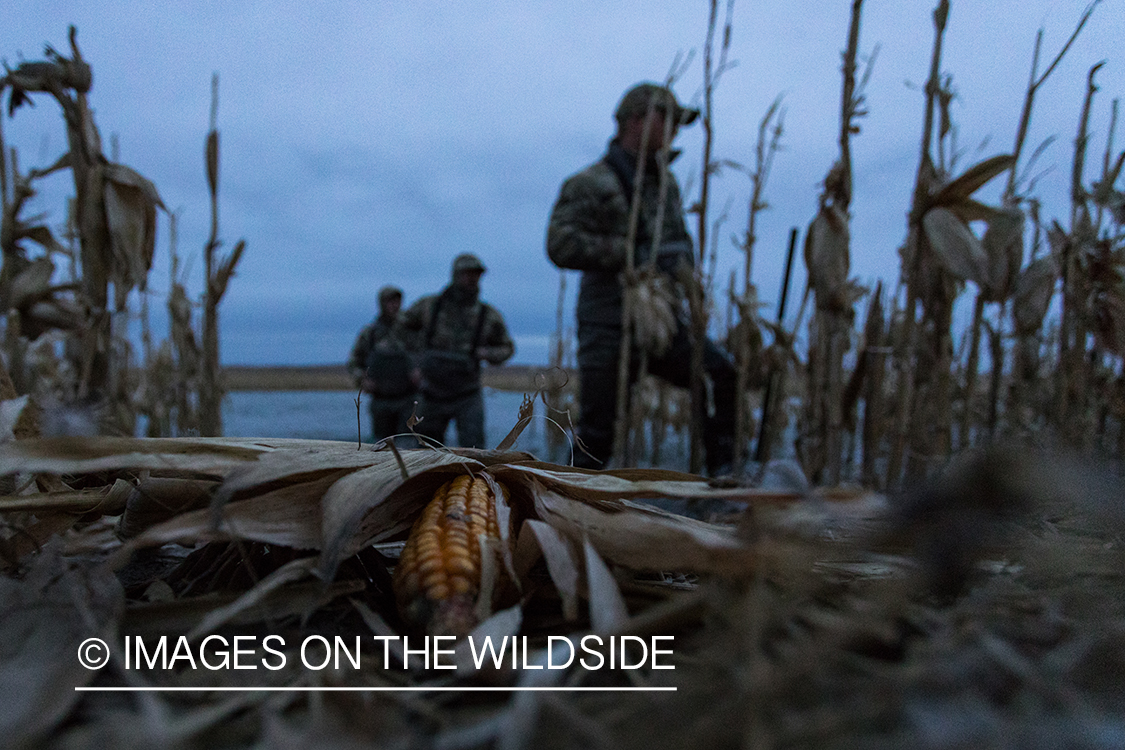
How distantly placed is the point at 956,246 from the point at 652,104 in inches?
63.9

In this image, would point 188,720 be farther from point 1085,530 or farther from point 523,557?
point 1085,530

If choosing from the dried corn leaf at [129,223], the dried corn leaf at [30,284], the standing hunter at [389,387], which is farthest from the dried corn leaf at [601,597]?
the standing hunter at [389,387]

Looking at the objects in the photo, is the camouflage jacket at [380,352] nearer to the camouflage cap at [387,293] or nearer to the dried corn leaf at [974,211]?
the camouflage cap at [387,293]

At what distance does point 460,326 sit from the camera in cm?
545

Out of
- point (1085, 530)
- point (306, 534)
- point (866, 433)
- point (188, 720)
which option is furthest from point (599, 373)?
point (188, 720)

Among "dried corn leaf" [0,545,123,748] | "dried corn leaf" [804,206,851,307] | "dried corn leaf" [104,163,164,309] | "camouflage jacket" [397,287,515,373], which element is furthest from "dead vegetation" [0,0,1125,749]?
"camouflage jacket" [397,287,515,373]

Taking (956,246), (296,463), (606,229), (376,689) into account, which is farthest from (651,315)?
(376,689)

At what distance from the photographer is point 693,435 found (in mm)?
3279

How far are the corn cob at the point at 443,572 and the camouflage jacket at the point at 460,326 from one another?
4786 mm

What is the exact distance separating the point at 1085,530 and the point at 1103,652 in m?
0.57

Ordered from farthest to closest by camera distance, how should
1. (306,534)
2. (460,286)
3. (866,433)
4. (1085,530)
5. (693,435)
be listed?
1. (460,286)
2. (693,435)
3. (866,433)
4. (1085,530)
5. (306,534)

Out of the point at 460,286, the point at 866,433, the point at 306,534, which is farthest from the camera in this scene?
the point at 460,286

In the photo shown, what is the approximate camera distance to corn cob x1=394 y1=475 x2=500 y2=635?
0.52 metres

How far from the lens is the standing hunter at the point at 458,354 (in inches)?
208
